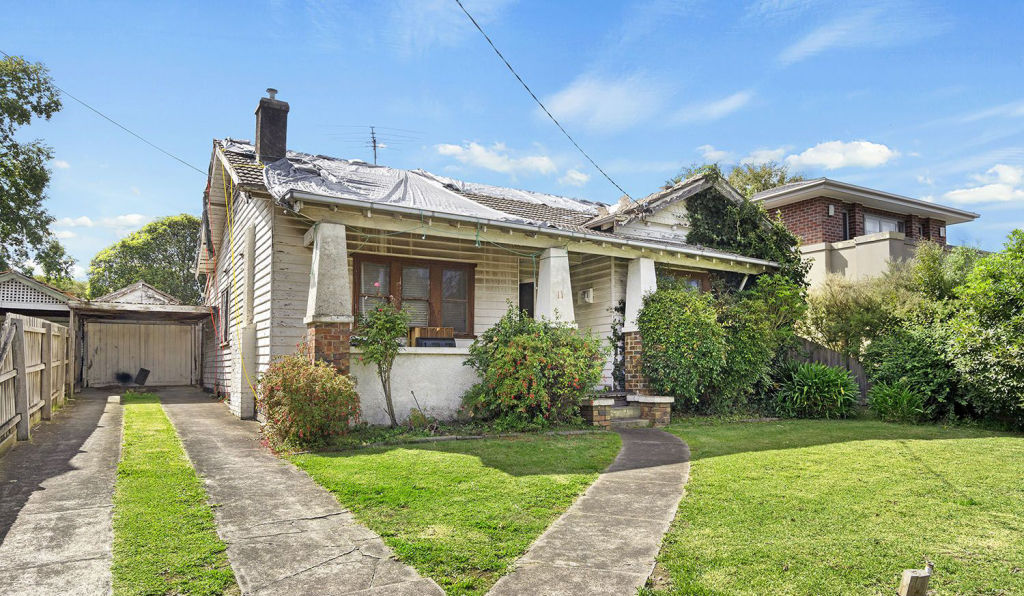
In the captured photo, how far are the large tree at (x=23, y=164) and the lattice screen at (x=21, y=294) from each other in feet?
24.4

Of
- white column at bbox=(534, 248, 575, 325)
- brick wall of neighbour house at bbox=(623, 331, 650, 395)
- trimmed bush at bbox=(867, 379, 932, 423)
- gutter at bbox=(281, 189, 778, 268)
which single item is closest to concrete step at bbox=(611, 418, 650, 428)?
brick wall of neighbour house at bbox=(623, 331, 650, 395)

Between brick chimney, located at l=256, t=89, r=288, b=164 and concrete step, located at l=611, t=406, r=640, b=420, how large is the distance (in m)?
8.09

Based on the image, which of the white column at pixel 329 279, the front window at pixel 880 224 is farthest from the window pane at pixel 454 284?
the front window at pixel 880 224

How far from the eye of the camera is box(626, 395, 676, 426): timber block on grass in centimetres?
1009

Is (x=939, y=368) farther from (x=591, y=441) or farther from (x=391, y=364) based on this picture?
(x=391, y=364)

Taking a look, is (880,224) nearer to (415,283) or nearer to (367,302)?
(415,283)

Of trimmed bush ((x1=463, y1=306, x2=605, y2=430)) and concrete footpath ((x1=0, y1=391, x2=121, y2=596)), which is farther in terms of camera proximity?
trimmed bush ((x1=463, y1=306, x2=605, y2=430))

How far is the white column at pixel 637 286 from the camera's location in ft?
36.1

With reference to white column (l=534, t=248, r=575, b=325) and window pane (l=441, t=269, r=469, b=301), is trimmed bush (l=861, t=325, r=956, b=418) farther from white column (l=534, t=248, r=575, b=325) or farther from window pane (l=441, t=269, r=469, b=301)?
window pane (l=441, t=269, r=469, b=301)

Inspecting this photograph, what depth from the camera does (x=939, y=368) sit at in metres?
10.4

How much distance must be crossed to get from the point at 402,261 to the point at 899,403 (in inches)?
366

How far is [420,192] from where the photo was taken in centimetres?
994

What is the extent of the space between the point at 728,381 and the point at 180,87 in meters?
12.2

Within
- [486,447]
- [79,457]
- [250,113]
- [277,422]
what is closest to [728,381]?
[486,447]
